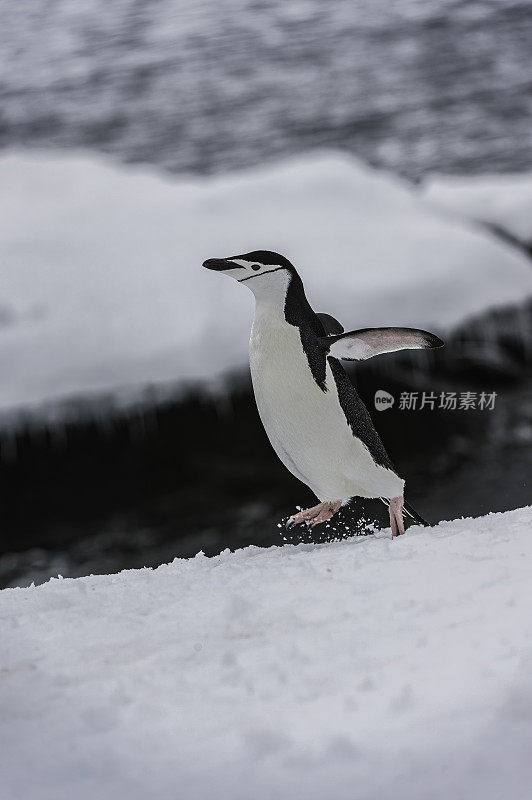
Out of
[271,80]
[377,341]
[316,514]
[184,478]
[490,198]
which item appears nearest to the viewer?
[377,341]

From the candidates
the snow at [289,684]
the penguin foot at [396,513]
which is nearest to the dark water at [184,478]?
the penguin foot at [396,513]

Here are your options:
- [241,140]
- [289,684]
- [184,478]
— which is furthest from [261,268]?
[241,140]

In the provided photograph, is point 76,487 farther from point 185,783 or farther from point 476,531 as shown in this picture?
point 185,783

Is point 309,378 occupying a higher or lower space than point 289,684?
higher

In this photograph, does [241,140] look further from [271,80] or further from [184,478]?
[184,478]

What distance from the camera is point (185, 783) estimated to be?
0.84 m

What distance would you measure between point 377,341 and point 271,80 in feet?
5.70

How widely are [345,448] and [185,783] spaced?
0.59 m

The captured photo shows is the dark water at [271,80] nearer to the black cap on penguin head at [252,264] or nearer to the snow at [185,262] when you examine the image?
the snow at [185,262]

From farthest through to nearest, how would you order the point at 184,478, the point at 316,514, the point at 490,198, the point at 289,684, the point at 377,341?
1. the point at 490,198
2. the point at 184,478
3. the point at 316,514
4. the point at 377,341
5. the point at 289,684

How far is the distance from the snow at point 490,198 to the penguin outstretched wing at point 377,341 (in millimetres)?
1420

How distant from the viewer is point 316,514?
1.41 m

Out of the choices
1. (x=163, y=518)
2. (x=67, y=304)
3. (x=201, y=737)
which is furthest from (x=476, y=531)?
(x=67, y=304)

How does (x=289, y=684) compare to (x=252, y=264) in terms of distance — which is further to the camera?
(x=252, y=264)
